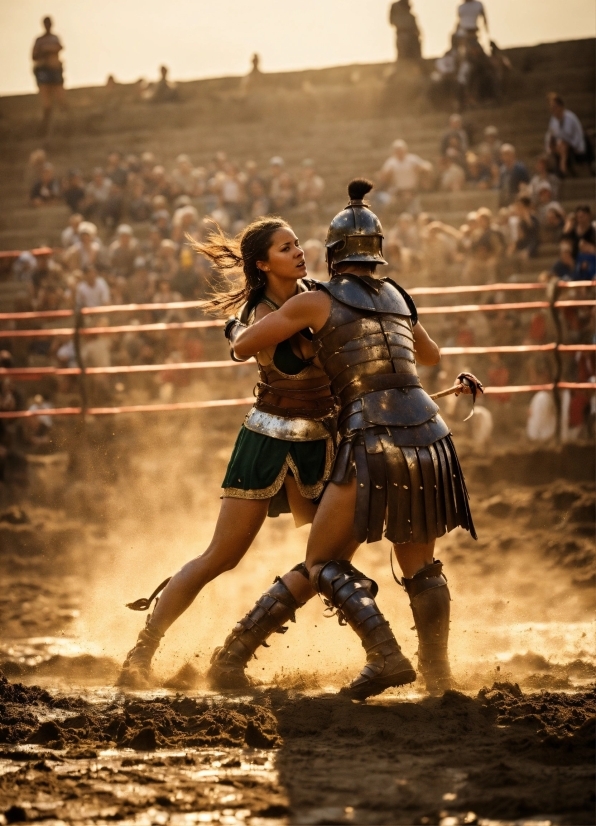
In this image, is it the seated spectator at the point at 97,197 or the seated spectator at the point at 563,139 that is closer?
the seated spectator at the point at 563,139

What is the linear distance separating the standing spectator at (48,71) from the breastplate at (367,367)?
39.9ft

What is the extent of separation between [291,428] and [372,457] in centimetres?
51

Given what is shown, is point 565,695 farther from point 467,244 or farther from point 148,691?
point 467,244

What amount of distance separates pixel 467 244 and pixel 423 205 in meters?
1.75

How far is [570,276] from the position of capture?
9.70m

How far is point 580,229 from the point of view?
384 inches

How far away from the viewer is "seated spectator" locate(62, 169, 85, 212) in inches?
577

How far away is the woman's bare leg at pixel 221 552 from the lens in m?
4.67

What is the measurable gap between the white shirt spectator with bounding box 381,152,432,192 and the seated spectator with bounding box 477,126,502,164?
632 mm

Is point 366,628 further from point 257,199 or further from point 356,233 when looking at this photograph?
point 257,199

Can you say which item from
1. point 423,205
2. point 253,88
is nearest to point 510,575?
point 423,205

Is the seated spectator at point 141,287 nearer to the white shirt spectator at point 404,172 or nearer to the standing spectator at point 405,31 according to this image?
the white shirt spectator at point 404,172

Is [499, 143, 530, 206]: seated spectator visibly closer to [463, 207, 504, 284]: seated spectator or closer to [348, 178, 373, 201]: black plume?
[463, 207, 504, 284]: seated spectator

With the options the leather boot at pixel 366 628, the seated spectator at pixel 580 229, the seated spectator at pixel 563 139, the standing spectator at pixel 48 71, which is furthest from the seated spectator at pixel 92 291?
the leather boot at pixel 366 628
